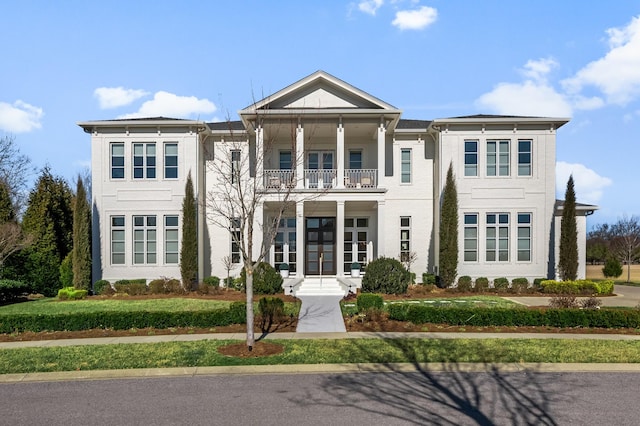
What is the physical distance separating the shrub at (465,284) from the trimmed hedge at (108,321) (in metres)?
12.3

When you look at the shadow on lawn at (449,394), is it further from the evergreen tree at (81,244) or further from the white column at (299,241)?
the evergreen tree at (81,244)

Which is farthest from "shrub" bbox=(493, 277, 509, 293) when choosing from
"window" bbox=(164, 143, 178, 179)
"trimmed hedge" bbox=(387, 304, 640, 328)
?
"window" bbox=(164, 143, 178, 179)

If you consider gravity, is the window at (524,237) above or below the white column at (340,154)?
below

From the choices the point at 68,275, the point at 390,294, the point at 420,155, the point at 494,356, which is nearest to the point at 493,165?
the point at 420,155

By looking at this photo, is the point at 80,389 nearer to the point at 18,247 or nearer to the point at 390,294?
the point at 390,294

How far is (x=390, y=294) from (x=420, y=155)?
27.5 feet

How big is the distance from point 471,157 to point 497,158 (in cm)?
135

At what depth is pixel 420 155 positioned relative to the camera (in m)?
22.8

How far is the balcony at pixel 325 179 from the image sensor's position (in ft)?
68.7

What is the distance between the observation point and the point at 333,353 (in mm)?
9891

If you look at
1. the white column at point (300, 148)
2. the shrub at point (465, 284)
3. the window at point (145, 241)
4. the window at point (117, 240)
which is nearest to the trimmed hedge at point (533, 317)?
the shrub at point (465, 284)

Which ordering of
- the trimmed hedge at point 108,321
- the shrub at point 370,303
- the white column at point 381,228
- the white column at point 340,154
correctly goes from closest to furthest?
the trimmed hedge at point 108,321 → the shrub at point 370,303 → the white column at point 381,228 → the white column at point 340,154

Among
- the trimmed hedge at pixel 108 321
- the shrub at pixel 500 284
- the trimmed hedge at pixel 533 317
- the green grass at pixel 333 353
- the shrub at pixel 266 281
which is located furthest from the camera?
the shrub at pixel 500 284

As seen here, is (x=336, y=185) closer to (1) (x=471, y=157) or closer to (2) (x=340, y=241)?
(2) (x=340, y=241)
